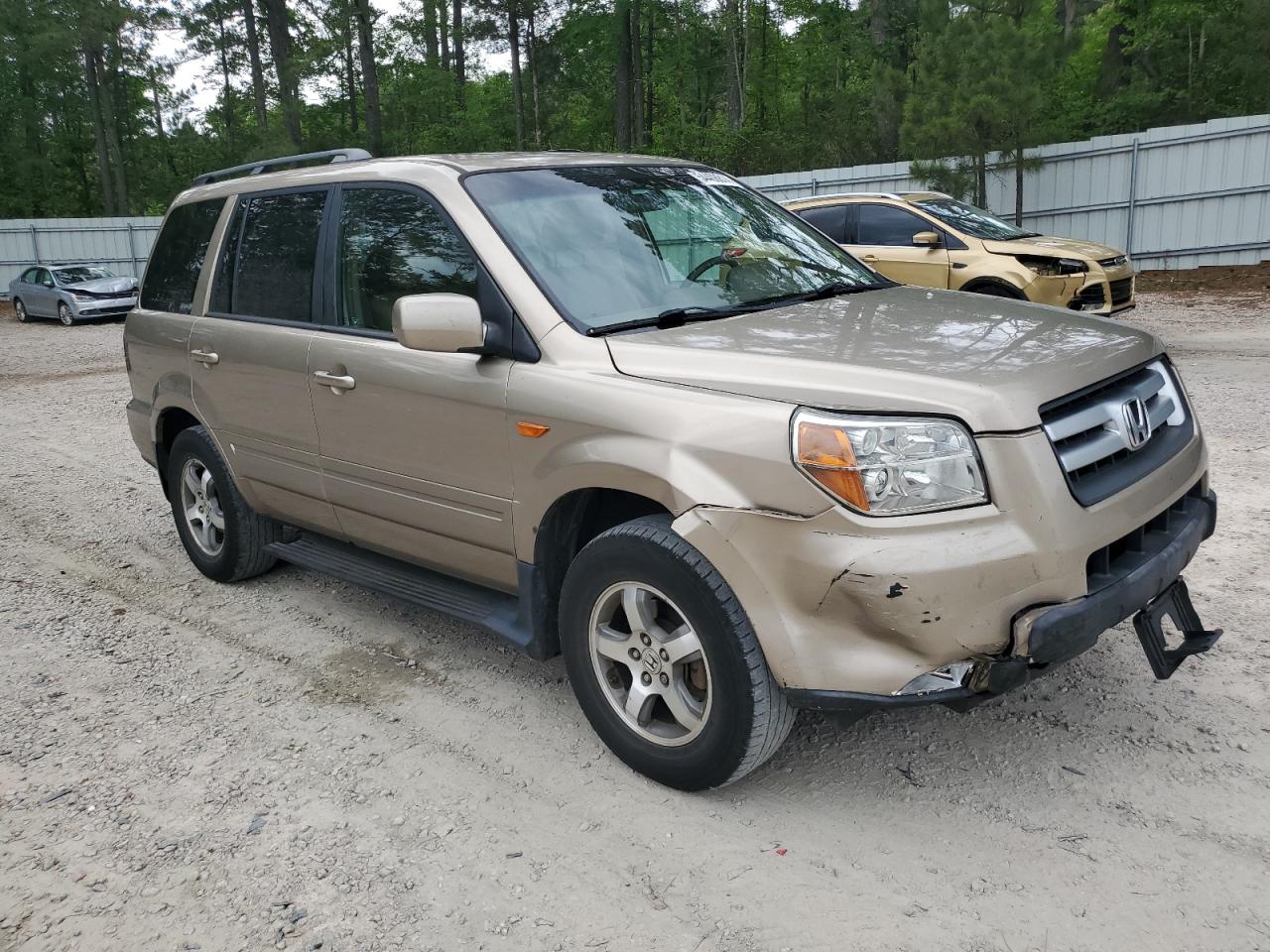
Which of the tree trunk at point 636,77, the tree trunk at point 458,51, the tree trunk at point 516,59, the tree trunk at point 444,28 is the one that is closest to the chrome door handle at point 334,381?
the tree trunk at point 636,77

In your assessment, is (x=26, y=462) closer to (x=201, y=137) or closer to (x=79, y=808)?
(x=79, y=808)

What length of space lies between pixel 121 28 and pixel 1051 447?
43990mm

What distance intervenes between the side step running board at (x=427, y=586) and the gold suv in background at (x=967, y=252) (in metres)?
7.13

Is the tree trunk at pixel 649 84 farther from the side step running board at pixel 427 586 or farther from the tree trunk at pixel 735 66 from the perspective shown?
the side step running board at pixel 427 586

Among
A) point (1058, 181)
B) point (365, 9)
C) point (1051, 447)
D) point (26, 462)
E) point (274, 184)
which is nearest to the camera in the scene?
point (1051, 447)

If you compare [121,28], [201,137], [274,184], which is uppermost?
[121,28]

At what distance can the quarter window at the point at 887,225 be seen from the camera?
1130cm

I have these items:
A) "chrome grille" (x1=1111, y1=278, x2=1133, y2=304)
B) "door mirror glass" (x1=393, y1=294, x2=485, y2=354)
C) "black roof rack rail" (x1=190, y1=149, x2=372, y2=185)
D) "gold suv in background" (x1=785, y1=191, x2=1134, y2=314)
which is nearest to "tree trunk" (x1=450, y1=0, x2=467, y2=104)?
"gold suv in background" (x1=785, y1=191, x2=1134, y2=314)

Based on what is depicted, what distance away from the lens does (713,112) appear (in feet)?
150

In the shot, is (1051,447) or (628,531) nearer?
(1051,447)

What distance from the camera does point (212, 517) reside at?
5.20m

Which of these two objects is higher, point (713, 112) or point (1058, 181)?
point (713, 112)

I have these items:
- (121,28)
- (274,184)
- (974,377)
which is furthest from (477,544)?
(121,28)

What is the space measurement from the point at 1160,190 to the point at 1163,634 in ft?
58.8
